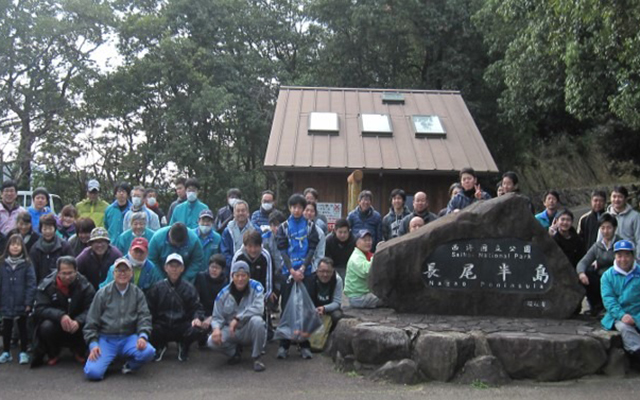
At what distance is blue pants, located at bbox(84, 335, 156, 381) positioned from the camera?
5.29m

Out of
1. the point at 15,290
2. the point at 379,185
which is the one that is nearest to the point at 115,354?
the point at 15,290

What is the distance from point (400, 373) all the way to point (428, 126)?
30.9 ft

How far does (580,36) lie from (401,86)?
40.9 ft

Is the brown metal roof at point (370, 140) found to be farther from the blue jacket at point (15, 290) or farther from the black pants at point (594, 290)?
the blue jacket at point (15, 290)

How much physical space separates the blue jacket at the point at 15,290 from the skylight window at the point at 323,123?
8.39 m

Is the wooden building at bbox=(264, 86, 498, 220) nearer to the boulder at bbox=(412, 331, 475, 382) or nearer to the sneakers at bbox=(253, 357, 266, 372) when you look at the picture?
the sneakers at bbox=(253, 357, 266, 372)

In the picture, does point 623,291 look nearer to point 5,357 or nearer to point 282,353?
point 282,353

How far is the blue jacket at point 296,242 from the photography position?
681cm

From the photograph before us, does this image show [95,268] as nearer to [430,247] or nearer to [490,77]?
[430,247]

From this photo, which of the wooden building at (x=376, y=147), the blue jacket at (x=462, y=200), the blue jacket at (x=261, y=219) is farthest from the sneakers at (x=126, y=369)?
the wooden building at (x=376, y=147)

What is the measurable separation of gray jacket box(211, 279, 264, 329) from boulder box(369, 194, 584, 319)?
1311 mm

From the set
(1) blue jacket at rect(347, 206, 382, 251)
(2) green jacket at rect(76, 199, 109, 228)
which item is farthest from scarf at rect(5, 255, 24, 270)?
(1) blue jacket at rect(347, 206, 382, 251)

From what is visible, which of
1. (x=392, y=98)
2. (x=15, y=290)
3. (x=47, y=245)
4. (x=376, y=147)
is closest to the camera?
(x=15, y=290)

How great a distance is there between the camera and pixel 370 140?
1344 cm
